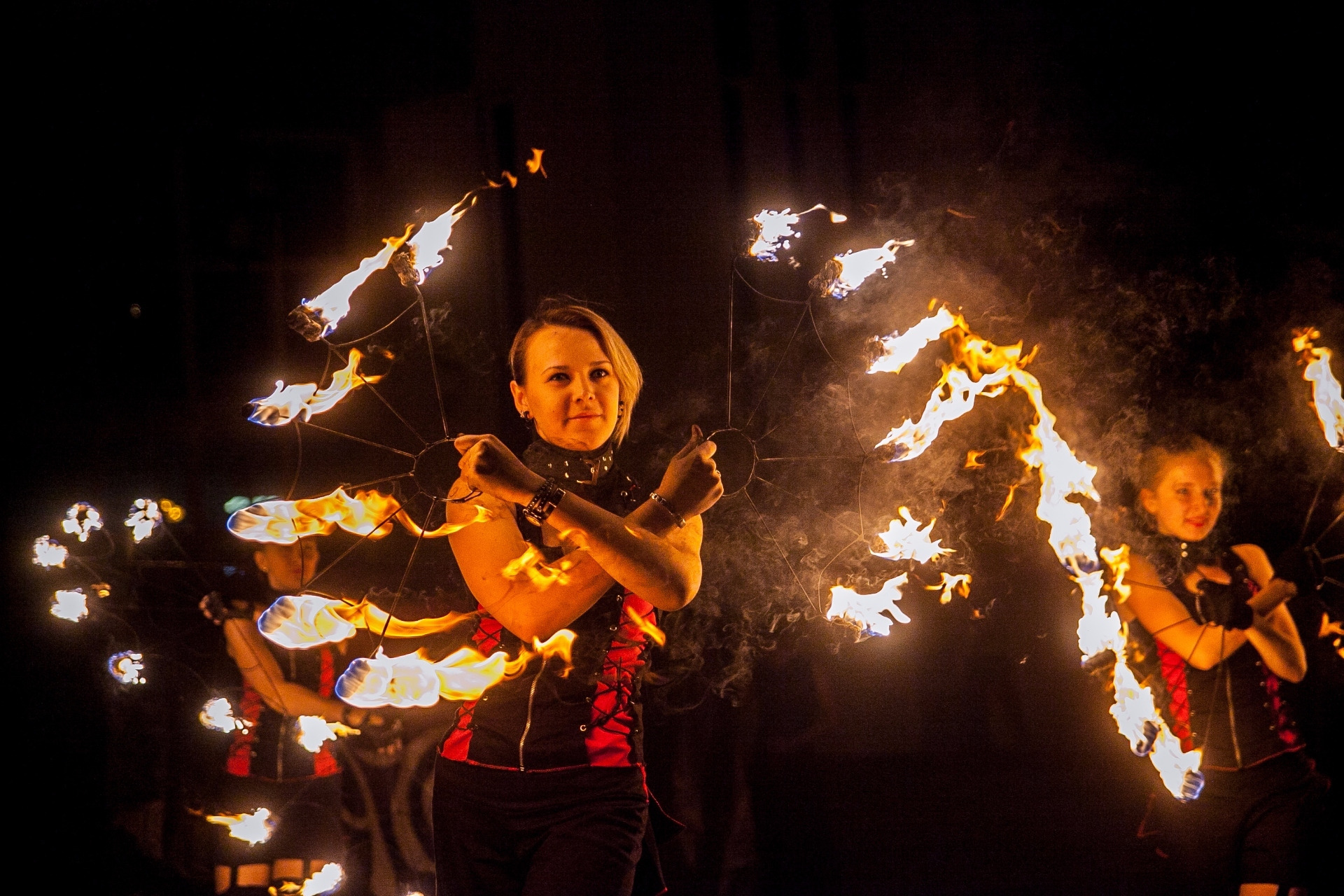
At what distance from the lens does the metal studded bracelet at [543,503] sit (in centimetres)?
211

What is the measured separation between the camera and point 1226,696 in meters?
3.08

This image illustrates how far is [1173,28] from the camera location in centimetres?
433

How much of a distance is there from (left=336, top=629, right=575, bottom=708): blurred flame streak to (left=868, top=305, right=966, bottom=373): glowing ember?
1305mm

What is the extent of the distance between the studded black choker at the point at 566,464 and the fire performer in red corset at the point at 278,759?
1.79 m


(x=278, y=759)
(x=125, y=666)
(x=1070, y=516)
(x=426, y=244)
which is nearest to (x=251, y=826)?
(x=278, y=759)

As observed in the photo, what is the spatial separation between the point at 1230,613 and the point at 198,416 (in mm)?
4423

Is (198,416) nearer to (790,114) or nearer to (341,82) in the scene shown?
(341,82)

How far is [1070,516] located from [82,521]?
3.98m

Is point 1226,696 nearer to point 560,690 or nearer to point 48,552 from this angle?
point 560,690

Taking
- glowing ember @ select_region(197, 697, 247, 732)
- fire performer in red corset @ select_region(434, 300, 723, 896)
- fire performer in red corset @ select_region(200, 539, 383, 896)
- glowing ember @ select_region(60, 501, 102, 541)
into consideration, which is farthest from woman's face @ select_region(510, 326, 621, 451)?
glowing ember @ select_region(60, 501, 102, 541)

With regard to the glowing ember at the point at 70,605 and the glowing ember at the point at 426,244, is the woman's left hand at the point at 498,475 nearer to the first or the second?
the glowing ember at the point at 426,244

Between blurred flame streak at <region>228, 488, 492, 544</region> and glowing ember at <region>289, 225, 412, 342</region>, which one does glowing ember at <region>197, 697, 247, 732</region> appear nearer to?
blurred flame streak at <region>228, 488, 492, 544</region>

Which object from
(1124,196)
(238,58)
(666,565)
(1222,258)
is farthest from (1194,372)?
(238,58)

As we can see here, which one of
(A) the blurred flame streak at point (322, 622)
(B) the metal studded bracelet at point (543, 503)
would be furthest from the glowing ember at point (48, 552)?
(B) the metal studded bracelet at point (543, 503)
